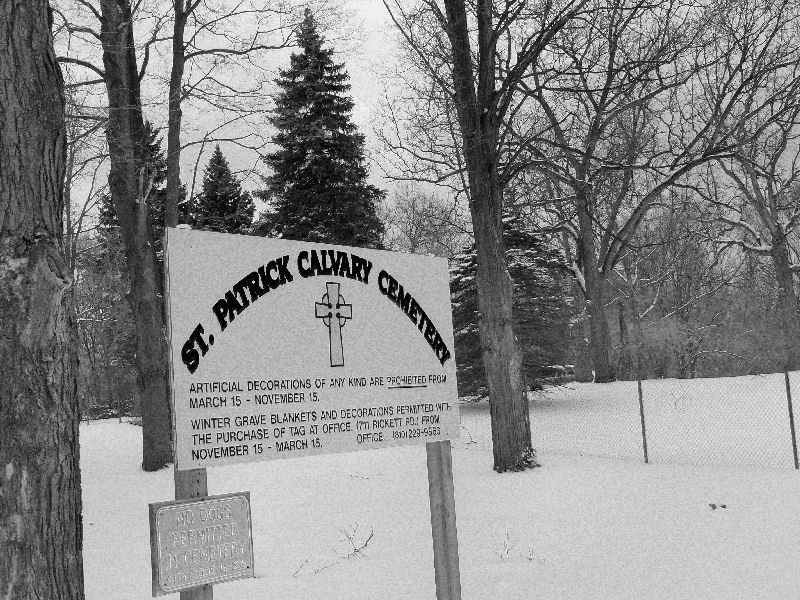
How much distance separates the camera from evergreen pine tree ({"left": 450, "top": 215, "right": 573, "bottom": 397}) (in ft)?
63.7

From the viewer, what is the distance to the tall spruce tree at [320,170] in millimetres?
27531

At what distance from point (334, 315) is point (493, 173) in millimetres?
7201

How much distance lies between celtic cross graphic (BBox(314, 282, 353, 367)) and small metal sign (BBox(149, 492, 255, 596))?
0.99 meters

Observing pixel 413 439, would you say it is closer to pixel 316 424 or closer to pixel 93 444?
Answer: pixel 316 424

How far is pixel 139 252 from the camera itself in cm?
1386

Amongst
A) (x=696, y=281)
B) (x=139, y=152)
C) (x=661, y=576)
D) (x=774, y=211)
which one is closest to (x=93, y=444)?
(x=139, y=152)

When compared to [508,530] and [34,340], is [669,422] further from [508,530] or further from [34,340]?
[34,340]

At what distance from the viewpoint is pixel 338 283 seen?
15.3ft

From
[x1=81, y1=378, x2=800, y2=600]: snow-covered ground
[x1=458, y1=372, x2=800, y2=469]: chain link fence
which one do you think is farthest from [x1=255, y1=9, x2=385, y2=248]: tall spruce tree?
[x1=81, y1=378, x2=800, y2=600]: snow-covered ground

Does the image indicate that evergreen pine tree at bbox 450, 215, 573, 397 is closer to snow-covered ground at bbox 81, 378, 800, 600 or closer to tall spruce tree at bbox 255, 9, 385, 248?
snow-covered ground at bbox 81, 378, 800, 600

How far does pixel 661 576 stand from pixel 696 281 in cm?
3877

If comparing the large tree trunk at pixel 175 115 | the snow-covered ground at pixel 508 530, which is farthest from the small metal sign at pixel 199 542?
the large tree trunk at pixel 175 115

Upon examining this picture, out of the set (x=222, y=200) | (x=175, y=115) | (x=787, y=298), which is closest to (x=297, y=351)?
(x=175, y=115)

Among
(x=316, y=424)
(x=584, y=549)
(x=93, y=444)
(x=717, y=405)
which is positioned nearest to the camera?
(x=316, y=424)
